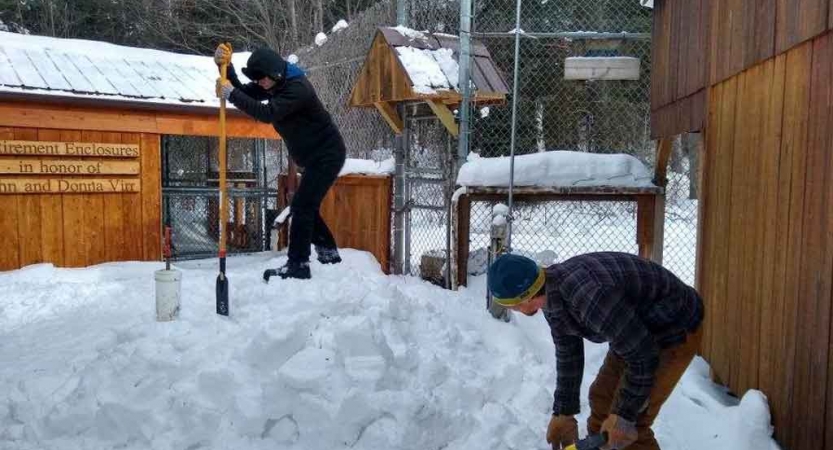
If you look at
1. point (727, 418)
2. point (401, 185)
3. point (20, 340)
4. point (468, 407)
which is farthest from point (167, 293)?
point (727, 418)

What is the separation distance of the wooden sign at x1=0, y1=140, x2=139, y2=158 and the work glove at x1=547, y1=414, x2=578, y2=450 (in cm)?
671

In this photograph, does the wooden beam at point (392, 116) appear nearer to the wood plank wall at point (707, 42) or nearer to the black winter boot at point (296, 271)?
the black winter boot at point (296, 271)

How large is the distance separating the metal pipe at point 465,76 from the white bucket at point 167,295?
3.09m

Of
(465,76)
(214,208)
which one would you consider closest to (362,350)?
(465,76)

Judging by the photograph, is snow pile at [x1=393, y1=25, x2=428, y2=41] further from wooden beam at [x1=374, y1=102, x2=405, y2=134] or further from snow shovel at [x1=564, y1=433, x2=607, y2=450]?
snow shovel at [x1=564, y1=433, x2=607, y2=450]

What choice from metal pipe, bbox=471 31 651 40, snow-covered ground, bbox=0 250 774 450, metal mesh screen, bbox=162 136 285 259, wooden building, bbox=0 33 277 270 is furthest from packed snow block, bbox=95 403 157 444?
metal mesh screen, bbox=162 136 285 259

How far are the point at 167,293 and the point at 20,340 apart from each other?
104 cm

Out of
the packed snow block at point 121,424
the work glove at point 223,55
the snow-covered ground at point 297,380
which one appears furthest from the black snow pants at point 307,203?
the packed snow block at point 121,424

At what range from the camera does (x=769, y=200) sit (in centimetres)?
374

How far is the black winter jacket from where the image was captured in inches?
201

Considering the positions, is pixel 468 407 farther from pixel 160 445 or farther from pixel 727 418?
pixel 160 445

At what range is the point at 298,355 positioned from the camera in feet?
13.0

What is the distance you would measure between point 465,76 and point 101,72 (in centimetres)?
492

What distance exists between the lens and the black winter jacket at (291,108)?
5094 millimetres
